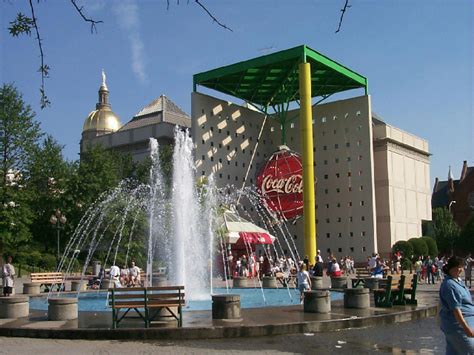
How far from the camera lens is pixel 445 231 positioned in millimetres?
83000

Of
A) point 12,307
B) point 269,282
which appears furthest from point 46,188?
point 12,307

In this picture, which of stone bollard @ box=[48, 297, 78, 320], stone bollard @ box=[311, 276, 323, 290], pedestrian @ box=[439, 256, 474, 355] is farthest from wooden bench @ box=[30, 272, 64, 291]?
pedestrian @ box=[439, 256, 474, 355]

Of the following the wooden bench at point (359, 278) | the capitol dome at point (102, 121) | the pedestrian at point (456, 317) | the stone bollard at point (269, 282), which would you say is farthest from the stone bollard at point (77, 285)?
the capitol dome at point (102, 121)

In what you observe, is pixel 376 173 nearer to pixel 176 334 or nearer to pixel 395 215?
pixel 395 215

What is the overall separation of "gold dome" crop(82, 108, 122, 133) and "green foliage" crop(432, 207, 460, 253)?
5313cm

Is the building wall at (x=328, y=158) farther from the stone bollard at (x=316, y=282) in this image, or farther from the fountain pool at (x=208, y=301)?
the stone bollard at (x=316, y=282)

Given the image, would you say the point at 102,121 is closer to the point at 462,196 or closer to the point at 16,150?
the point at 16,150

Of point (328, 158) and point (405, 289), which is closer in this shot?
point (405, 289)

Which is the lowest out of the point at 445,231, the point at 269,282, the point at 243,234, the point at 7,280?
the point at 269,282

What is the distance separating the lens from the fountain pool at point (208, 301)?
1912cm

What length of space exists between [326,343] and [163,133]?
59.8 meters

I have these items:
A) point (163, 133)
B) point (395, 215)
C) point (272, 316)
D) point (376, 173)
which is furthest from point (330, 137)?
point (272, 316)

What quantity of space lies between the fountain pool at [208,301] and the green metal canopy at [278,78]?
104 ft

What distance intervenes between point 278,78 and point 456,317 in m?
55.8
